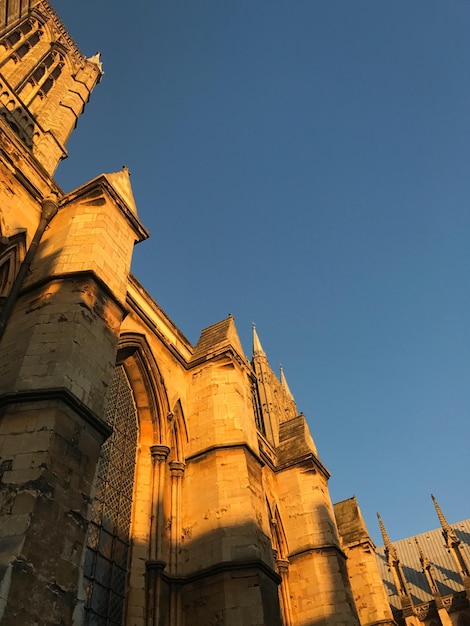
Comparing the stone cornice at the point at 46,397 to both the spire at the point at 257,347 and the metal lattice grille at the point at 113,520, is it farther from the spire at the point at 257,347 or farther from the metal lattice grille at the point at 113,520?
the spire at the point at 257,347

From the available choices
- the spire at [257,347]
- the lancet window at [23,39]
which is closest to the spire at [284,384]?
the spire at [257,347]

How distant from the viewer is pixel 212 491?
345 inches

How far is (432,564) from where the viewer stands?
105 ft

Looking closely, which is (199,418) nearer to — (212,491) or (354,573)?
(212,491)

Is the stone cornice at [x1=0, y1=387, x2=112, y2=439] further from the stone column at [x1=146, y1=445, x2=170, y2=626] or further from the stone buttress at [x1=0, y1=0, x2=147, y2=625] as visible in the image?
the stone column at [x1=146, y1=445, x2=170, y2=626]

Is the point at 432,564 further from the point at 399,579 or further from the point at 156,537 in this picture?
the point at 156,537

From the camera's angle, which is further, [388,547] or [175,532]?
[388,547]

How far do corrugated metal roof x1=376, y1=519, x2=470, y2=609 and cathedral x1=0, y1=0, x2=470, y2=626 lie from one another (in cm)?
1717

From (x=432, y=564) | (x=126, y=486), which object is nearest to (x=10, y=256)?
(x=126, y=486)

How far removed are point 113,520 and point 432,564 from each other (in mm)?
30272

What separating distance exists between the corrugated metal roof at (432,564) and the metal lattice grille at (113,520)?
2570 centimetres

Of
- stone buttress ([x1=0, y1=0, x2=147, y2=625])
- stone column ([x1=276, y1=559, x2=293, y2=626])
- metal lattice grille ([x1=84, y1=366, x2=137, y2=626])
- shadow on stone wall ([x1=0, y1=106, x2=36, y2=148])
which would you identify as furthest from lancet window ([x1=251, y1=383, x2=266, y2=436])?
stone buttress ([x1=0, y1=0, x2=147, y2=625])

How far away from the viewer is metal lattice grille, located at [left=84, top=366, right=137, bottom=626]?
6.77 meters

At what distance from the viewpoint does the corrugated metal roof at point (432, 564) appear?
29.2 m
